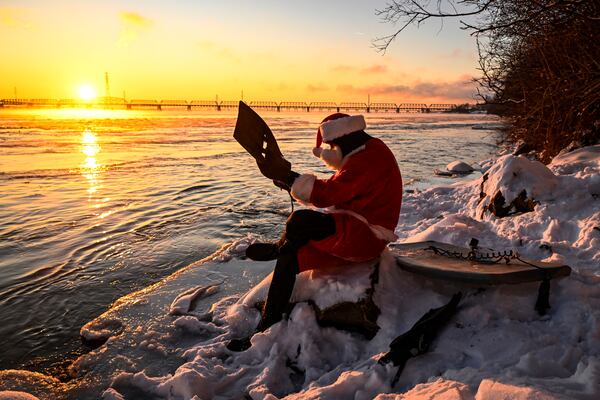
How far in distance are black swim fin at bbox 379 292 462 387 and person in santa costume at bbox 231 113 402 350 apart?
2.20 ft

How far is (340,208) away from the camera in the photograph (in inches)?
122

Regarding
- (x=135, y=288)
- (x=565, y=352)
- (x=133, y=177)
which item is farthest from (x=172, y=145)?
(x=565, y=352)

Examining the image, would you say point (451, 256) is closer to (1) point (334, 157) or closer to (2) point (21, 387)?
(1) point (334, 157)

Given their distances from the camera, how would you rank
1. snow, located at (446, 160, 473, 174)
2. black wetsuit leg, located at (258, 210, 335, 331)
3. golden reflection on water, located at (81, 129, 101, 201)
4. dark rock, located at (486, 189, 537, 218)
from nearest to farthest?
black wetsuit leg, located at (258, 210, 335, 331), dark rock, located at (486, 189, 537, 218), golden reflection on water, located at (81, 129, 101, 201), snow, located at (446, 160, 473, 174)

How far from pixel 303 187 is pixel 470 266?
1.36 metres

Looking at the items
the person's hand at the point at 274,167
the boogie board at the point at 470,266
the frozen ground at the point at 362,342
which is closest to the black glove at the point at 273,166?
the person's hand at the point at 274,167

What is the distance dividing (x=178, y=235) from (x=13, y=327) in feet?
10.1

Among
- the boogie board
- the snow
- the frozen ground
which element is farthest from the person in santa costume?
the snow

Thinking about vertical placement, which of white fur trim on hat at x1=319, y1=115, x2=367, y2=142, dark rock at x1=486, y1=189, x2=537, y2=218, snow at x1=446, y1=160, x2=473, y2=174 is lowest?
snow at x1=446, y1=160, x2=473, y2=174

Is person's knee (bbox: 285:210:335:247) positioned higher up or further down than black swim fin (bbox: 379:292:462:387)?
higher up

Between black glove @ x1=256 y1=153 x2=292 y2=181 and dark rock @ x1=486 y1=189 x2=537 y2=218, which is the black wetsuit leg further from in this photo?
dark rock @ x1=486 y1=189 x2=537 y2=218

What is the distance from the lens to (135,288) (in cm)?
476

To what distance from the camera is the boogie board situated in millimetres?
2715

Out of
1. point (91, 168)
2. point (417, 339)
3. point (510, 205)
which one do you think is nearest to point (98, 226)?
point (417, 339)
